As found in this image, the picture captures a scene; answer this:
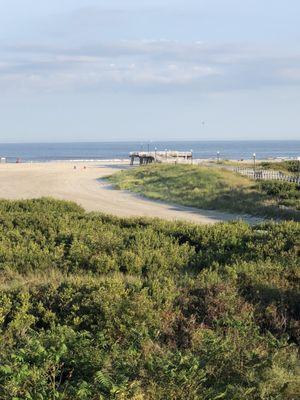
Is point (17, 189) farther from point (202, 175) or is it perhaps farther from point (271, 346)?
point (271, 346)

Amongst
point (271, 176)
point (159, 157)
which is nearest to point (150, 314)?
point (271, 176)

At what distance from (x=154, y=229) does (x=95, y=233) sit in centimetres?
188

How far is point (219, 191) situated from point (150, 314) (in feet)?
81.7

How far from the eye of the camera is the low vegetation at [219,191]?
26191mm

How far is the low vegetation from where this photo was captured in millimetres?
26191

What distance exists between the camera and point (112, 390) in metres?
4.72

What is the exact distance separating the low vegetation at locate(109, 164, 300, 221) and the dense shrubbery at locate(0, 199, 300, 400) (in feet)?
39.0

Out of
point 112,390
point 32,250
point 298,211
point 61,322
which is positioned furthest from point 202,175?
point 112,390

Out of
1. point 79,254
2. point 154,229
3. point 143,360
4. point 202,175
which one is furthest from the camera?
point 202,175

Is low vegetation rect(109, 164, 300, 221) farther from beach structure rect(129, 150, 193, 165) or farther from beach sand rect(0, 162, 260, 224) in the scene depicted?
beach structure rect(129, 150, 193, 165)

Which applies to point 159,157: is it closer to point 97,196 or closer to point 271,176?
point 271,176

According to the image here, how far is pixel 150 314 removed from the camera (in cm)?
716

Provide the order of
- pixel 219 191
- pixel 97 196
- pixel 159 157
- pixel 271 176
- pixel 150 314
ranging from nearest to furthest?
pixel 150 314
pixel 219 191
pixel 97 196
pixel 271 176
pixel 159 157

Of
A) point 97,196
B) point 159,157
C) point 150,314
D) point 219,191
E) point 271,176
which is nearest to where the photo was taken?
point 150,314
